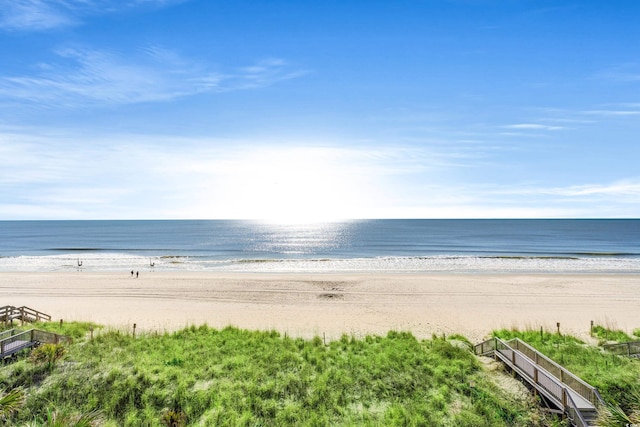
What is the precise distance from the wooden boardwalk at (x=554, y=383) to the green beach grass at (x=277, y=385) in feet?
1.62

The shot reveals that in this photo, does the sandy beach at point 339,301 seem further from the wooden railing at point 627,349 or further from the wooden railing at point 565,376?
the wooden railing at point 565,376

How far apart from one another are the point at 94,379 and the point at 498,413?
1228 cm

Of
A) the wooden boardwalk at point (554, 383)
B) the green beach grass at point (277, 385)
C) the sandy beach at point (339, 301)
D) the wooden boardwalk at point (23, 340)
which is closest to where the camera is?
the wooden boardwalk at point (554, 383)

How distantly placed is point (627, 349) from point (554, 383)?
7.00m

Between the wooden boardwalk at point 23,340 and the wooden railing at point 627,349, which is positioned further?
the wooden railing at point 627,349

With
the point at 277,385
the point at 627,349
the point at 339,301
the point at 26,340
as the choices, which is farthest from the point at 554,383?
the point at 339,301

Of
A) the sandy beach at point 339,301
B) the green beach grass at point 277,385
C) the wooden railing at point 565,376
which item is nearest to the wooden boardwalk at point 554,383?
the wooden railing at point 565,376

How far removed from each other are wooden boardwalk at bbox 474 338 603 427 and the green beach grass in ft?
1.62

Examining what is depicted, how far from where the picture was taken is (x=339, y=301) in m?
30.4

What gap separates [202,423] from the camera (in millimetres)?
10133

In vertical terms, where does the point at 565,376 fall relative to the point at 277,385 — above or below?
above

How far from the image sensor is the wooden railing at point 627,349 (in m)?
14.9

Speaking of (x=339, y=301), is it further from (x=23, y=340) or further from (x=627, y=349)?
(x=23, y=340)

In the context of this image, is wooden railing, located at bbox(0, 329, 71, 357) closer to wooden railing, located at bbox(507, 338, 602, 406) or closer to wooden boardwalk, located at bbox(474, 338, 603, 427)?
wooden boardwalk, located at bbox(474, 338, 603, 427)
